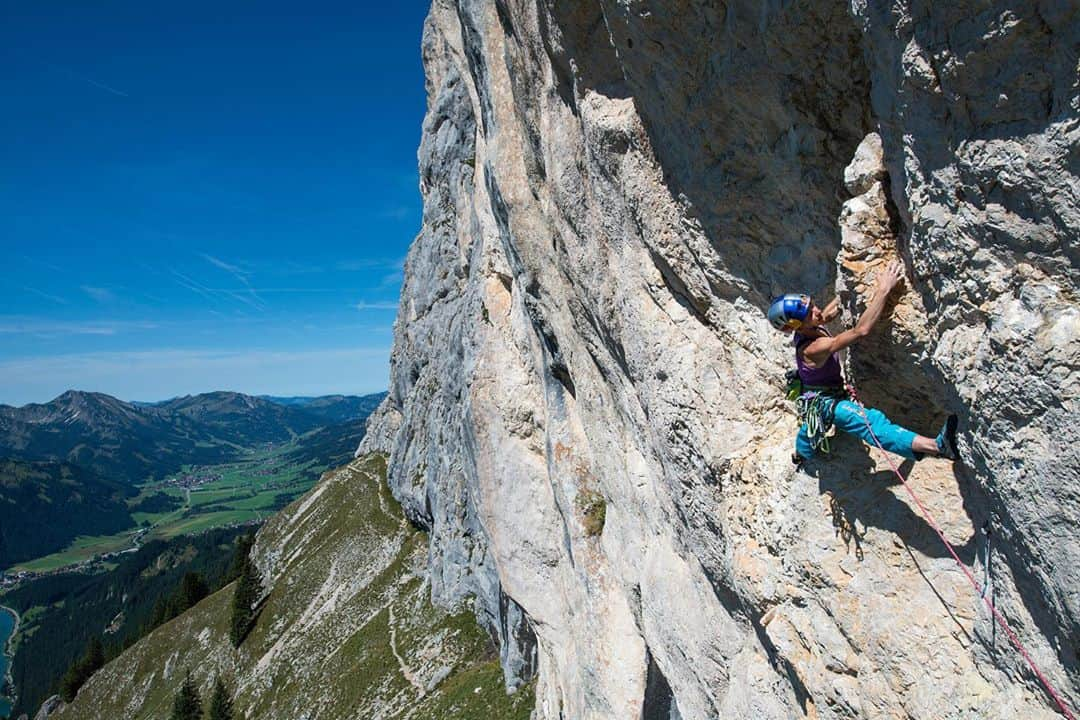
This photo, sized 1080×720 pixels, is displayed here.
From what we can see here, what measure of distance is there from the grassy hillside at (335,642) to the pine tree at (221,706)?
1364mm

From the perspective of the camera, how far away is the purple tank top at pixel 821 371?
288 inches

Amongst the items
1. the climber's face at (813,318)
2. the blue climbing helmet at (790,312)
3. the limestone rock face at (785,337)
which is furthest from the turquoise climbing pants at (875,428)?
the blue climbing helmet at (790,312)

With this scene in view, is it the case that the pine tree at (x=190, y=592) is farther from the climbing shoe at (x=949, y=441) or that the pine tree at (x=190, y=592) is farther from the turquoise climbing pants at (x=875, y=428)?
the climbing shoe at (x=949, y=441)

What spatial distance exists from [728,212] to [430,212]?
59317 mm

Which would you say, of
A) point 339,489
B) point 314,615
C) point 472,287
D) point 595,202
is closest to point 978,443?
point 595,202

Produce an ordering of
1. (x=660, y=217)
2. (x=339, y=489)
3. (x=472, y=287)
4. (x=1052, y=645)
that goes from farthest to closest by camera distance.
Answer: (x=339, y=489) → (x=472, y=287) → (x=660, y=217) → (x=1052, y=645)

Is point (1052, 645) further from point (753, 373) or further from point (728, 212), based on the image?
point (728, 212)

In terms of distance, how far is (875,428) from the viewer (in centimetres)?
678

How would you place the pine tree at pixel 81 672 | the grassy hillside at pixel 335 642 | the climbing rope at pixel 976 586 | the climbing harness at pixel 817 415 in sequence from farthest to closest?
the pine tree at pixel 81 672 < the grassy hillside at pixel 335 642 < the climbing harness at pixel 817 415 < the climbing rope at pixel 976 586

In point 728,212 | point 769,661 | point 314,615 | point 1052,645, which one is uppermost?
point 728,212

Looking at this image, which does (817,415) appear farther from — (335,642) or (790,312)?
(335,642)

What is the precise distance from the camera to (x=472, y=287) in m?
28.7

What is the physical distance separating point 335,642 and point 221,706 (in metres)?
12.4

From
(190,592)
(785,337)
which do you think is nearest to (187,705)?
(190,592)
